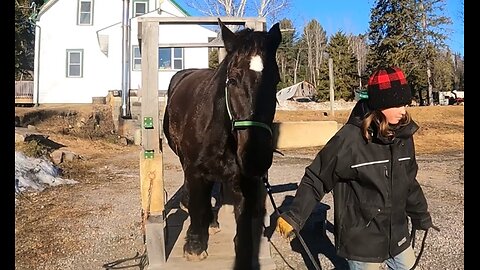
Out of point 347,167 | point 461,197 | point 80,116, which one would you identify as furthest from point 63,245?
point 80,116

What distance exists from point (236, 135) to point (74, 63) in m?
22.9

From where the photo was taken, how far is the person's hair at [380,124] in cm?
256

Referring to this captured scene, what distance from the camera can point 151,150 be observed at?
12.9ft

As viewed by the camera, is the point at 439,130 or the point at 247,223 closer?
the point at 247,223

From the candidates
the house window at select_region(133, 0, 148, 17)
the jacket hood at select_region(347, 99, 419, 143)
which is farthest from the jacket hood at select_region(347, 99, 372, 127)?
the house window at select_region(133, 0, 148, 17)

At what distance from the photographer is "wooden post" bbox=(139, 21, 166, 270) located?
3854 millimetres

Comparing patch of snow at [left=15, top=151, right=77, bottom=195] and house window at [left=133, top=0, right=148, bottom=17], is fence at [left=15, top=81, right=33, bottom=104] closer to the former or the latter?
house window at [left=133, top=0, right=148, bottom=17]

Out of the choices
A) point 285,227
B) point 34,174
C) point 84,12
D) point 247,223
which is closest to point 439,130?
point 34,174

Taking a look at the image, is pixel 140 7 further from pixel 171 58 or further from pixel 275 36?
pixel 275 36

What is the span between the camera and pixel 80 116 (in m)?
18.0

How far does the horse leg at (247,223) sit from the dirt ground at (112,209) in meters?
0.44

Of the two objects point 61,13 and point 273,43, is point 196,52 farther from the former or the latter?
point 273,43

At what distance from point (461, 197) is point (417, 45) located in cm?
2990

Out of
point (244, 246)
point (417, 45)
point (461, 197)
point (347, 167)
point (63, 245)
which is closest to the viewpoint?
point (347, 167)
